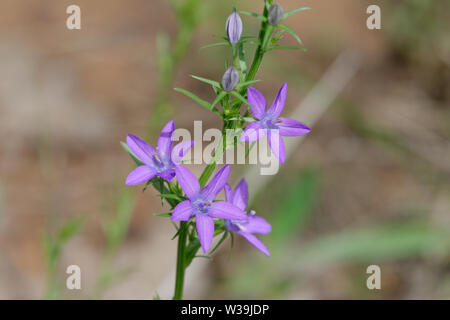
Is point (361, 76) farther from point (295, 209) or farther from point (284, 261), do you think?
point (284, 261)

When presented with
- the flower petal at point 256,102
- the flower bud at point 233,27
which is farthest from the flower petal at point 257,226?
the flower bud at point 233,27

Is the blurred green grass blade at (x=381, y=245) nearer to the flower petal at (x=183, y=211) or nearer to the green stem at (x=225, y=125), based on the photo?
the green stem at (x=225, y=125)

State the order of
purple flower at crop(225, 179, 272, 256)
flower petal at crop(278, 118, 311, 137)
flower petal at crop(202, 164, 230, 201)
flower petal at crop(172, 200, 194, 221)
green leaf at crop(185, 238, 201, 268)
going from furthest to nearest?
purple flower at crop(225, 179, 272, 256) < green leaf at crop(185, 238, 201, 268) < flower petal at crop(278, 118, 311, 137) < flower petal at crop(202, 164, 230, 201) < flower petal at crop(172, 200, 194, 221)

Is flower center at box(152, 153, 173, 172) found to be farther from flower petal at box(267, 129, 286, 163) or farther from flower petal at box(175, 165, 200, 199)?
flower petal at box(267, 129, 286, 163)

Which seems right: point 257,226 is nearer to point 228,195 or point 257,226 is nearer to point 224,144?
point 228,195

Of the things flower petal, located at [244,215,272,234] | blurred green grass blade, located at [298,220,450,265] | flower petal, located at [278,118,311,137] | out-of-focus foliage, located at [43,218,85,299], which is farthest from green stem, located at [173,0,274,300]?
blurred green grass blade, located at [298,220,450,265]
